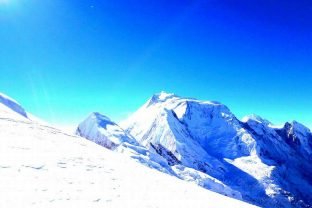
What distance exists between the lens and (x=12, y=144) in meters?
20.3

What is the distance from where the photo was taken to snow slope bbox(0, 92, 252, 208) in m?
14.2

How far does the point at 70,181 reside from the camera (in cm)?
1678

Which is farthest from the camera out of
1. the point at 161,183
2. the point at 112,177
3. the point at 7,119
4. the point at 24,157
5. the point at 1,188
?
the point at 7,119

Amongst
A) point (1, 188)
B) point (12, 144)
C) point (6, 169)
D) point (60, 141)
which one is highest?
point (60, 141)

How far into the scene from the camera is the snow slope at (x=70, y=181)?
1425 centimetres

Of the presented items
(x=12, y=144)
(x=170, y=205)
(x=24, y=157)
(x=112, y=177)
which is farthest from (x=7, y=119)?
(x=170, y=205)

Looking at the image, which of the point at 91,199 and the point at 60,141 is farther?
the point at 60,141

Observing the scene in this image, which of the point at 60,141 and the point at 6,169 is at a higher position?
the point at 60,141

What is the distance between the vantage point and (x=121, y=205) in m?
15.2

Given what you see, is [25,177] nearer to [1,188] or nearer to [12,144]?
[1,188]

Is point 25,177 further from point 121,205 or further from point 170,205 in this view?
point 170,205

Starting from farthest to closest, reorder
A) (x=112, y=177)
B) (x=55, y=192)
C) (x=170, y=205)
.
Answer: (x=112, y=177) → (x=170, y=205) → (x=55, y=192)

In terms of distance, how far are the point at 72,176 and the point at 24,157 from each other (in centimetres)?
303

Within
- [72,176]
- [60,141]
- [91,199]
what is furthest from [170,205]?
[60,141]
